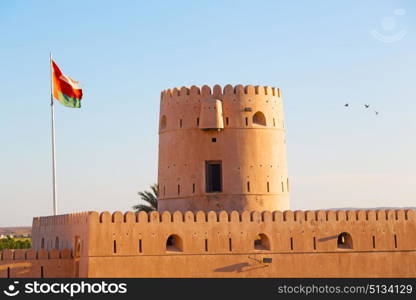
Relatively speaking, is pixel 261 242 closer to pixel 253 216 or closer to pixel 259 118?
pixel 253 216

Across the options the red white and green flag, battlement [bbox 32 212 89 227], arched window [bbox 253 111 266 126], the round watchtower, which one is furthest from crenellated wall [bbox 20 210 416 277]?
the red white and green flag

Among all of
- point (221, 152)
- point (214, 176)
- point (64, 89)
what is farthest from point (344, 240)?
point (64, 89)

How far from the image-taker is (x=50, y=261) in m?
34.0

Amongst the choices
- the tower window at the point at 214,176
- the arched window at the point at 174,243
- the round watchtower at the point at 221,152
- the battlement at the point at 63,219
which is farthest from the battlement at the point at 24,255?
the tower window at the point at 214,176

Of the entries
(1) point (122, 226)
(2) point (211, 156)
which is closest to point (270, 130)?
(2) point (211, 156)

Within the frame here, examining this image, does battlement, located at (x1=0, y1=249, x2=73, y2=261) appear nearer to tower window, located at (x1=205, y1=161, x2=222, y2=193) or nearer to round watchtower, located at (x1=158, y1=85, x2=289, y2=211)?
round watchtower, located at (x1=158, y1=85, x2=289, y2=211)

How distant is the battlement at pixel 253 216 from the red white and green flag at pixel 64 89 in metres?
8.55

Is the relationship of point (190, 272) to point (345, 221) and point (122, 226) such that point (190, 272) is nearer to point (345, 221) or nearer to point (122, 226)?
point (122, 226)

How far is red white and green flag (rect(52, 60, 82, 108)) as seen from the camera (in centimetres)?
4034

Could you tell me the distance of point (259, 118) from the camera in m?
37.8

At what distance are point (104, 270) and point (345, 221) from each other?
8.74m

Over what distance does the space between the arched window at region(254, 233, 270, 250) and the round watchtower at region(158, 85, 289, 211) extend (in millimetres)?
2088

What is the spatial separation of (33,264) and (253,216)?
25.6 ft

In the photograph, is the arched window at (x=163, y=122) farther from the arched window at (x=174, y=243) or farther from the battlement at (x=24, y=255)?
the battlement at (x=24, y=255)
